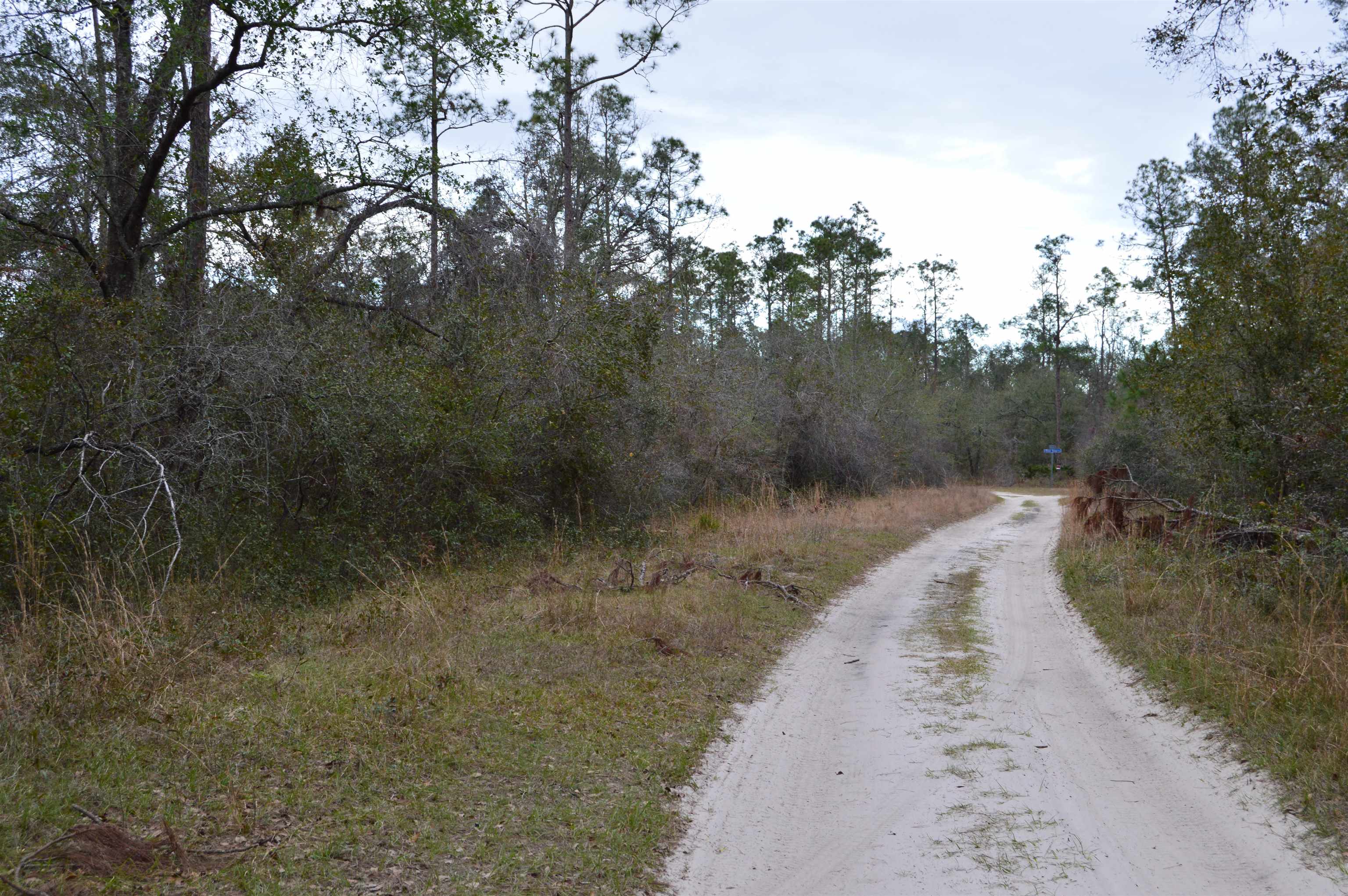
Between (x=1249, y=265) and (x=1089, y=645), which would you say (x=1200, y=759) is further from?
(x=1249, y=265)

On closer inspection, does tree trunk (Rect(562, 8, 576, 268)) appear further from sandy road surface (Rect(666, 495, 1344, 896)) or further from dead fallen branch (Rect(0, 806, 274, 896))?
dead fallen branch (Rect(0, 806, 274, 896))

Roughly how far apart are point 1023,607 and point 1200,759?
19.1 feet

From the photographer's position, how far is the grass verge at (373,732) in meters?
4.00

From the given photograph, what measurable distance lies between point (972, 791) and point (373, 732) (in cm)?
367

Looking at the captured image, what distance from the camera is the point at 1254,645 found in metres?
7.47

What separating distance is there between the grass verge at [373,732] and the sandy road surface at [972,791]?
0.42 metres

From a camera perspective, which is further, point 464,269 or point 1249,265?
point 464,269

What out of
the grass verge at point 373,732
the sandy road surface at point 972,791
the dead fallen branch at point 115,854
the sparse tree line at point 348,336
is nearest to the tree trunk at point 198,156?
the sparse tree line at point 348,336

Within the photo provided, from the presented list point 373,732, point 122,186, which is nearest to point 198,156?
point 122,186

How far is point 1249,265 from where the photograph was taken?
11867 millimetres

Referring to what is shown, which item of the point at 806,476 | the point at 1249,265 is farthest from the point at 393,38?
the point at 806,476

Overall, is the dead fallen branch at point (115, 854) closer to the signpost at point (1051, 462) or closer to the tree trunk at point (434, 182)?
the tree trunk at point (434, 182)

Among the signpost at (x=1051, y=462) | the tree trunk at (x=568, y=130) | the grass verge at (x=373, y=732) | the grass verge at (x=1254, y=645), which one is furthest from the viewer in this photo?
the signpost at (x=1051, y=462)

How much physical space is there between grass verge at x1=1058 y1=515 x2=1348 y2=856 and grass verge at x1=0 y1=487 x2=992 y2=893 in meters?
3.51
